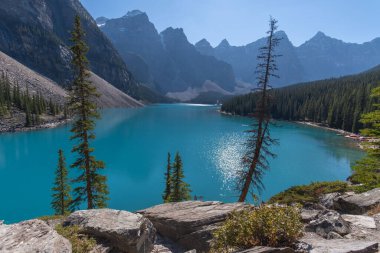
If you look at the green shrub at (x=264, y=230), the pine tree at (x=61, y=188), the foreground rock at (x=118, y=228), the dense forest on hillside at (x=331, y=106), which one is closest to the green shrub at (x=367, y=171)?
the green shrub at (x=264, y=230)

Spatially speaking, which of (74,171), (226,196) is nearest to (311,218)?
(226,196)

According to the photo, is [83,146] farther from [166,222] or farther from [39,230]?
[39,230]

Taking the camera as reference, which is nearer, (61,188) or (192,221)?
(192,221)

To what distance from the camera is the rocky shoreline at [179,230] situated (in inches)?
324

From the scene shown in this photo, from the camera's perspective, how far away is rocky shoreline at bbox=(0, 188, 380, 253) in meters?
8.24

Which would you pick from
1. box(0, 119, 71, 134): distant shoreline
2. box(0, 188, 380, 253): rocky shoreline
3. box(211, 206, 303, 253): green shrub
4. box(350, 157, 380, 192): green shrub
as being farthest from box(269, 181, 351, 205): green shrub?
box(0, 119, 71, 134): distant shoreline

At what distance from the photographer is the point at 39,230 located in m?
9.13

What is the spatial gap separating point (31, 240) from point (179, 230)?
7477 mm

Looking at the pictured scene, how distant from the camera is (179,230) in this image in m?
14.3

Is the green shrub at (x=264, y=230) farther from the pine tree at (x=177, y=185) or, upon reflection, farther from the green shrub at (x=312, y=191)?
the pine tree at (x=177, y=185)

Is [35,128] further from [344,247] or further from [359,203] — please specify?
[344,247]

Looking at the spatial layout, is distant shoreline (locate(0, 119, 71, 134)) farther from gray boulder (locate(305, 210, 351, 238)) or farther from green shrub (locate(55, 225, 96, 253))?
gray boulder (locate(305, 210, 351, 238))

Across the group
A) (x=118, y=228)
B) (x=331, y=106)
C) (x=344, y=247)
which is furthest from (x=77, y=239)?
(x=331, y=106)

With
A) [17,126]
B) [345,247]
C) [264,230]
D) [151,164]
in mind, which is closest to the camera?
[345,247]
